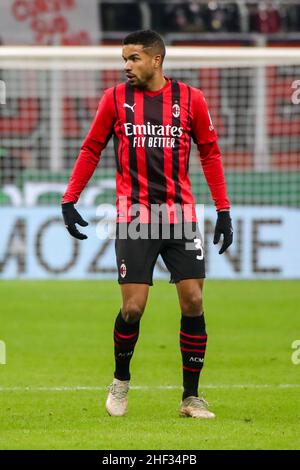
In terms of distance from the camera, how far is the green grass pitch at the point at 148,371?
6.01 m

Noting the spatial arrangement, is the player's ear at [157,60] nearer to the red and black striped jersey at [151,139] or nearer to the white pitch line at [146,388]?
the red and black striped jersey at [151,139]

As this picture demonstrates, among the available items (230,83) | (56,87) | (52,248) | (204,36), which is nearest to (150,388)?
(52,248)

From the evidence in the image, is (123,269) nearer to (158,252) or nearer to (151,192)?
(158,252)

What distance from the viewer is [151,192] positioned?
6.71m

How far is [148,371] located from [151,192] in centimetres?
226

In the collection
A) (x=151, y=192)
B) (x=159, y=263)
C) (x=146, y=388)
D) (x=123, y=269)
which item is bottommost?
(x=159, y=263)

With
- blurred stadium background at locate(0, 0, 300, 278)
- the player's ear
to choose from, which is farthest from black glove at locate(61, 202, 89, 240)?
blurred stadium background at locate(0, 0, 300, 278)

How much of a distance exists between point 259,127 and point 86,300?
196 inches

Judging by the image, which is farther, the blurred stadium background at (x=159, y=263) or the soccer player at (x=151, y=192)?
the blurred stadium background at (x=159, y=263)

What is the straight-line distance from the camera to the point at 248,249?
48.6ft

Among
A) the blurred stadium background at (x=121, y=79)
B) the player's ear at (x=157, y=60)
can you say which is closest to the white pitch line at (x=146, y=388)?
the player's ear at (x=157, y=60)

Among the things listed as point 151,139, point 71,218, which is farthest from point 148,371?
point 151,139

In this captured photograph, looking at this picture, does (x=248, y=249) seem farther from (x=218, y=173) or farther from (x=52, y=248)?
(x=218, y=173)

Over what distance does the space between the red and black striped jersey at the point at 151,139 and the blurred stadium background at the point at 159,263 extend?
128 centimetres
